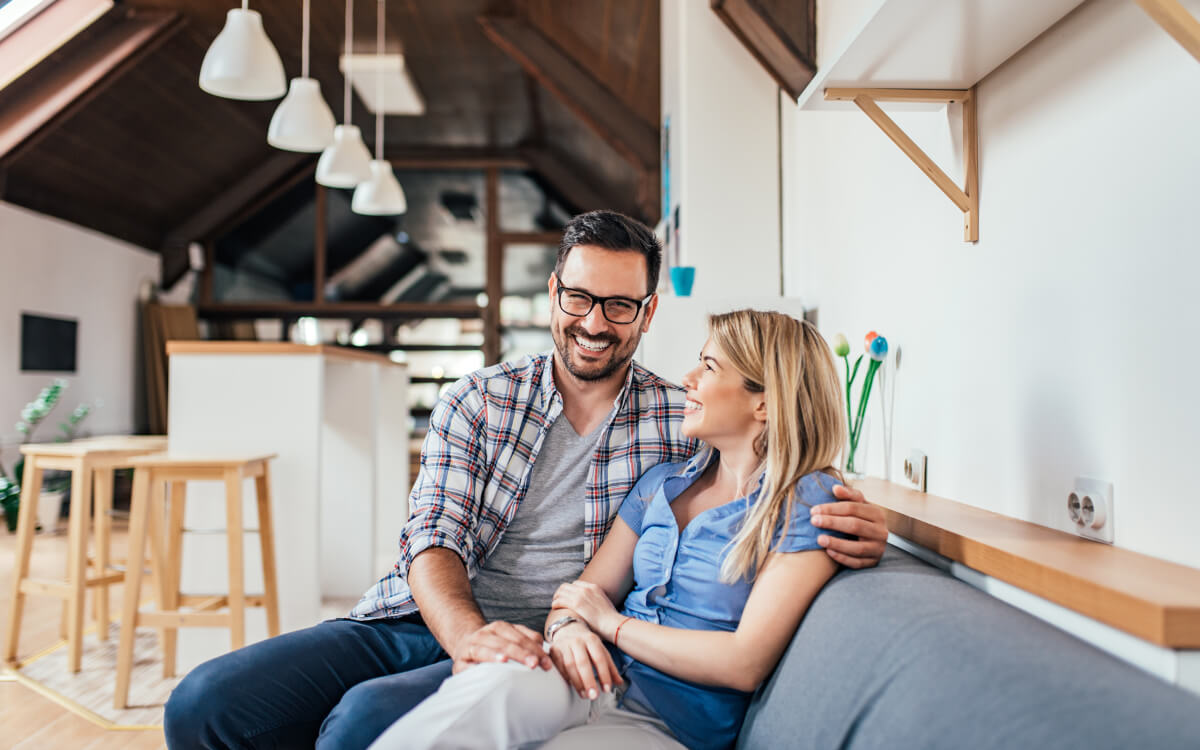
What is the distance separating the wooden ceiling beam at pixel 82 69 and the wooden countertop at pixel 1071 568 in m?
5.88

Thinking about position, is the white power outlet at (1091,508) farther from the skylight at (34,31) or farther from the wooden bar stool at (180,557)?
the skylight at (34,31)

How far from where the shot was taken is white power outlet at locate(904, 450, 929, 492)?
1.93 meters

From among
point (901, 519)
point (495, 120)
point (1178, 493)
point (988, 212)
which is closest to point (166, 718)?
point (901, 519)

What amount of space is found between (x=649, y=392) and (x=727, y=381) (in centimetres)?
33

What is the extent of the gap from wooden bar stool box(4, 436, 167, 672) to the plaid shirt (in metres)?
1.86

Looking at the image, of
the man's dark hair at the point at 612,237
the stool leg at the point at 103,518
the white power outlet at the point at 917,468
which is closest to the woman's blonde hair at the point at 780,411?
the man's dark hair at the point at 612,237

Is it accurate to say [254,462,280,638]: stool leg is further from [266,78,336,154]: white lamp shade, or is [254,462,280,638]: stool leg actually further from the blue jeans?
the blue jeans

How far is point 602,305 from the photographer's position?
172 cm

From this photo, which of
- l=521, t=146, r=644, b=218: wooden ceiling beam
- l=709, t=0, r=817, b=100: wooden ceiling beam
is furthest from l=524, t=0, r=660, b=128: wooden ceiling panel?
l=521, t=146, r=644, b=218: wooden ceiling beam

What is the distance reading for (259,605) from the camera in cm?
313

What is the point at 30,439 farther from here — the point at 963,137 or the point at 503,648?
the point at 963,137

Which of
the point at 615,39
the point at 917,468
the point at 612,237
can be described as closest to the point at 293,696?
the point at 612,237

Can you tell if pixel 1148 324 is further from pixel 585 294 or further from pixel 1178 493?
pixel 585 294

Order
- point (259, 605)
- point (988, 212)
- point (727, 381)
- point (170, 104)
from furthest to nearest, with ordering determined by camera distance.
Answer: point (170, 104) → point (259, 605) → point (988, 212) → point (727, 381)
